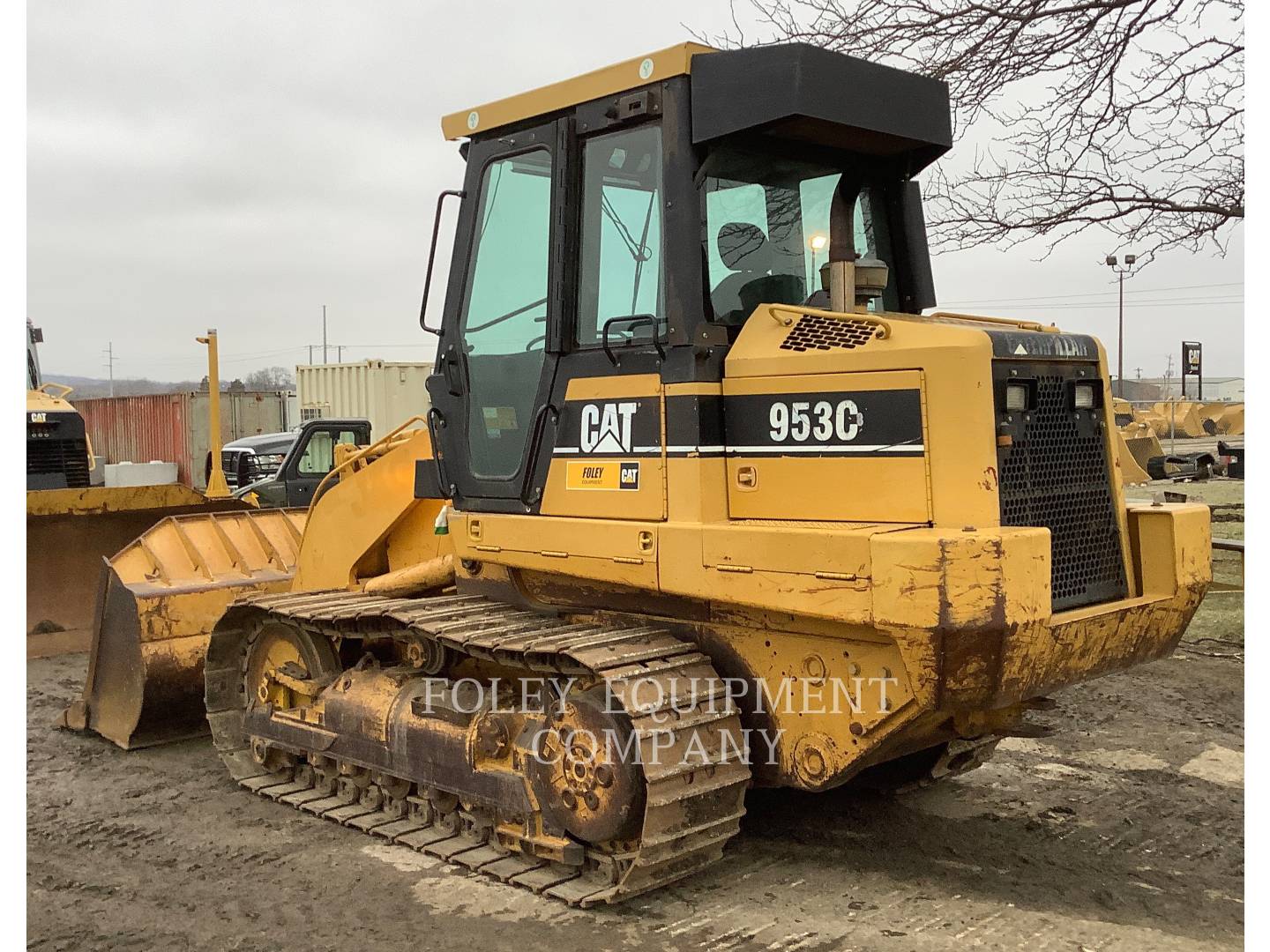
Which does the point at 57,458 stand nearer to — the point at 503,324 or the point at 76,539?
the point at 76,539

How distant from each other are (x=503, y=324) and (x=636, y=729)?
2163 millimetres

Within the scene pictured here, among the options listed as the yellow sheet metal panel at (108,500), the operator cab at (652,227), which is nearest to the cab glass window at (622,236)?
the operator cab at (652,227)

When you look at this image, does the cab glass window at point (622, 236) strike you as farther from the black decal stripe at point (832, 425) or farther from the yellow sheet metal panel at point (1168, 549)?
the yellow sheet metal panel at point (1168, 549)

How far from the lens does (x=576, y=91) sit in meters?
5.26

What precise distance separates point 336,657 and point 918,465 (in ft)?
10.6

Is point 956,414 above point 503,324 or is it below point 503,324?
below

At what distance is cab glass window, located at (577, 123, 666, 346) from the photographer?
500cm

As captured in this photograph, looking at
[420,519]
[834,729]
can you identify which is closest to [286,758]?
[420,519]

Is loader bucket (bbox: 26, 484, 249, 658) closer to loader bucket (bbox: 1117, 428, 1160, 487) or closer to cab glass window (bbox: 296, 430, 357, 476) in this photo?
cab glass window (bbox: 296, 430, 357, 476)

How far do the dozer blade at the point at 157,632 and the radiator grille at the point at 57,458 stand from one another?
545 centimetres

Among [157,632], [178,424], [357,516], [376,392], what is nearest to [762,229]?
[357,516]

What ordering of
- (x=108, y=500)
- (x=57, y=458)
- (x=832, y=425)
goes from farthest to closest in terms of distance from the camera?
(x=57, y=458), (x=108, y=500), (x=832, y=425)

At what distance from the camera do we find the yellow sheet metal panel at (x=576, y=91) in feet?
16.1

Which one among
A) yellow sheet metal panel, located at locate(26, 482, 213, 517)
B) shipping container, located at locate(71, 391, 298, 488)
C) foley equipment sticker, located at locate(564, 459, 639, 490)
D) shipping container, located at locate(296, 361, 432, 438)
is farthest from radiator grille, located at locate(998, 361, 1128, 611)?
shipping container, located at locate(71, 391, 298, 488)
